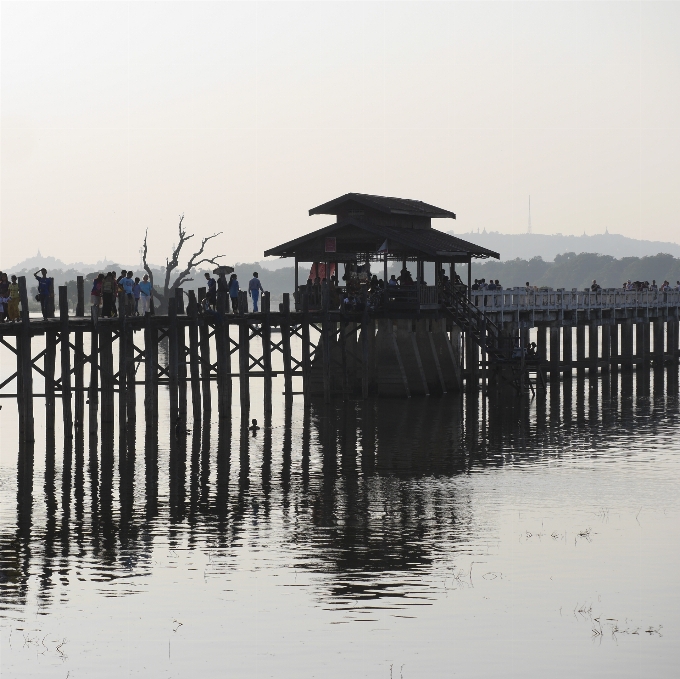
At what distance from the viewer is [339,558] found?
20.5 m

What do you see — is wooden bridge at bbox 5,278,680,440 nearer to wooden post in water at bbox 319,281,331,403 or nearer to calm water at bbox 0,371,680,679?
wooden post in water at bbox 319,281,331,403

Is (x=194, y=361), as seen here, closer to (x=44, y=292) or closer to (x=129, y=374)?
(x=129, y=374)

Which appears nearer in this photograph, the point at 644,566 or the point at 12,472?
the point at 644,566

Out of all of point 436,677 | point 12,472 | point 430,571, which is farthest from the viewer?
point 12,472

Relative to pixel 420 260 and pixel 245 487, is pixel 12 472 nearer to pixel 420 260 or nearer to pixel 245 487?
pixel 245 487

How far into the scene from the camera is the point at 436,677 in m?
15.2

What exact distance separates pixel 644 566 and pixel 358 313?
2625cm

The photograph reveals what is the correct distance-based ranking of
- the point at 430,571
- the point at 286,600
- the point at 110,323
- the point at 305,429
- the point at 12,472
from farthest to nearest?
the point at 305,429 < the point at 110,323 < the point at 12,472 < the point at 430,571 < the point at 286,600

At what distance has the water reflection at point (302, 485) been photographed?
67.2ft

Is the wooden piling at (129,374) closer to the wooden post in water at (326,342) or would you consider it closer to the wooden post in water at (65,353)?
the wooden post in water at (65,353)

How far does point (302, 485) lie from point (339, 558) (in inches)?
295

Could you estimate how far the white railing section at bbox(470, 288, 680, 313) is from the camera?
5141 cm

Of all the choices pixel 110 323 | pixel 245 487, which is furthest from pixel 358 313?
pixel 245 487

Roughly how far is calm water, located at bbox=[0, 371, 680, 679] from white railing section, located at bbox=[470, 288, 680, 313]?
15.9 meters
